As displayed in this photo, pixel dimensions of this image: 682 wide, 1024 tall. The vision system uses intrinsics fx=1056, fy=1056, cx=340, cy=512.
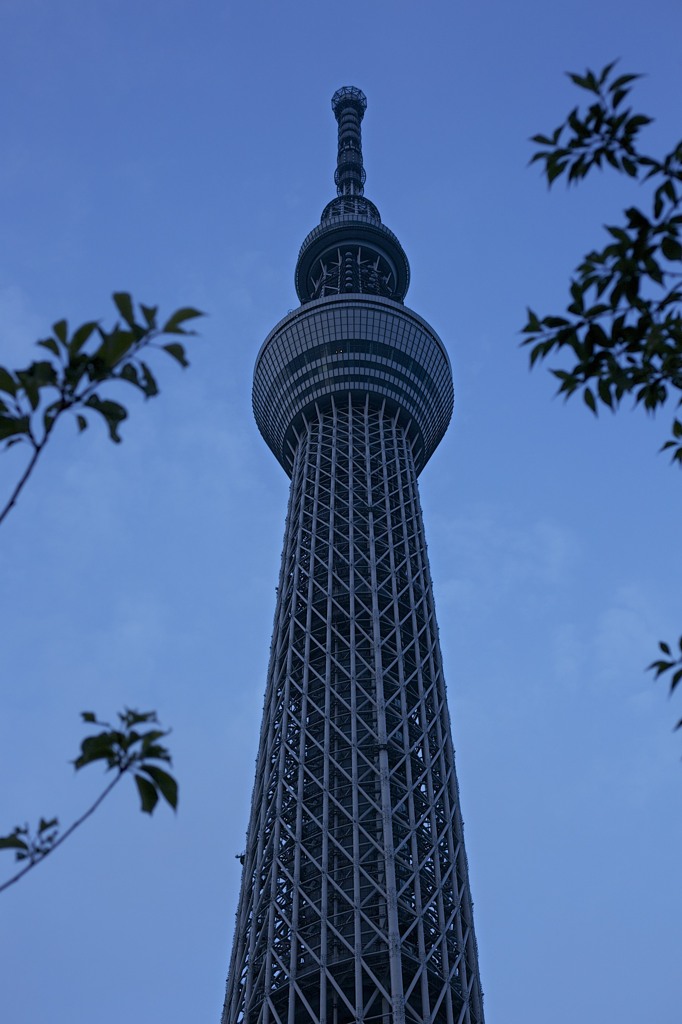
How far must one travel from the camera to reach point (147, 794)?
7.24 m

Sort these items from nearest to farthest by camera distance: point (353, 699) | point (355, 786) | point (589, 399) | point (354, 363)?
1. point (589, 399)
2. point (355, 786)
3. point (353, 699)
4. point (354, 363)

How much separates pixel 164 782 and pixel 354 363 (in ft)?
236

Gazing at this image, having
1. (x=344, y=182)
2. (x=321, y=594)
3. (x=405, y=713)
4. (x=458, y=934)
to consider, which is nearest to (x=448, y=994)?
(x=458, y=934)

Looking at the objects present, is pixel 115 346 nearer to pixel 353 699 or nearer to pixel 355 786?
pixel 355 786

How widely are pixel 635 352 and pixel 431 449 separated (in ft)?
245

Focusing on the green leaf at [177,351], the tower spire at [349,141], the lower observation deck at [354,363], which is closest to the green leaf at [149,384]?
the green leaf at [177,351]

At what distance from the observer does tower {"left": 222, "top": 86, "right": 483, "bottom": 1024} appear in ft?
161

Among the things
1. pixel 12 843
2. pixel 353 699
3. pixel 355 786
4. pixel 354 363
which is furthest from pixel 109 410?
pixel 354 363

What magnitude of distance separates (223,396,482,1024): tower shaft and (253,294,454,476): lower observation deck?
4.36 meters

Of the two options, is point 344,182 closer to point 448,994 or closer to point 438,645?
point 438,645

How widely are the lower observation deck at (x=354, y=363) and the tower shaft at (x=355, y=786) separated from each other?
4361 millimetres

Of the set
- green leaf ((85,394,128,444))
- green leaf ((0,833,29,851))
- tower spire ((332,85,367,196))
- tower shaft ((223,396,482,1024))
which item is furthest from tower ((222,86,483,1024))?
green leaf ((85,394,128,444))

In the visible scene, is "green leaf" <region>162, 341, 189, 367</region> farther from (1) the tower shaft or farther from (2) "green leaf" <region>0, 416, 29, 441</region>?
(1) the tower shaft

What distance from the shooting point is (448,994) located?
47.9 meters
